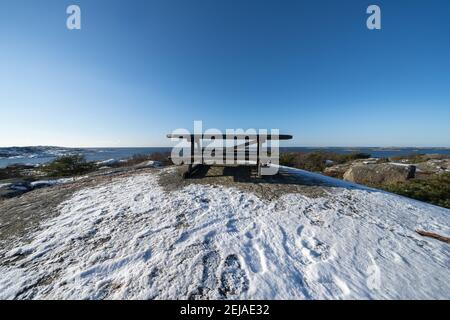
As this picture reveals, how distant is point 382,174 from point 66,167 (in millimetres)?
21294

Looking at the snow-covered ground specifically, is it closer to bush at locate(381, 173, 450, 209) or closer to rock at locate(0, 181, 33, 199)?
bush at locate(381, 173, 450, 209)

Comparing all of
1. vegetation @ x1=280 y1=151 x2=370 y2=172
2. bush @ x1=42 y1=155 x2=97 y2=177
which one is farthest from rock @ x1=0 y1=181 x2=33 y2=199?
vegetation @ x1=280 y1=151 x2=370 y2=172

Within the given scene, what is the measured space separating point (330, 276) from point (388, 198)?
391 centimetres

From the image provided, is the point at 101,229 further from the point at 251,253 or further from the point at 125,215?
the point at 251,253

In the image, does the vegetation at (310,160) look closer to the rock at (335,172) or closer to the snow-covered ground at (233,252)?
the rock at (335,172)

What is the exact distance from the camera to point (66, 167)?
527 inches

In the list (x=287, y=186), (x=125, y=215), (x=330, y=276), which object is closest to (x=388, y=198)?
(x=287, y=186)

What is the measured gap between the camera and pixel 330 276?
210cm

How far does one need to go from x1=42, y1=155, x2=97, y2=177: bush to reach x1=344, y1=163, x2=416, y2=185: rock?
19132mm

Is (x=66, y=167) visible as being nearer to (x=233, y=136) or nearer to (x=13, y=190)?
(x=13, y=190)

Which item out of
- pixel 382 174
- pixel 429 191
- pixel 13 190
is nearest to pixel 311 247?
pixel 429 191

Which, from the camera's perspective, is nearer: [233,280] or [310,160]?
[233,280]

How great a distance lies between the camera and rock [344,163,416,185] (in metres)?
9.36
